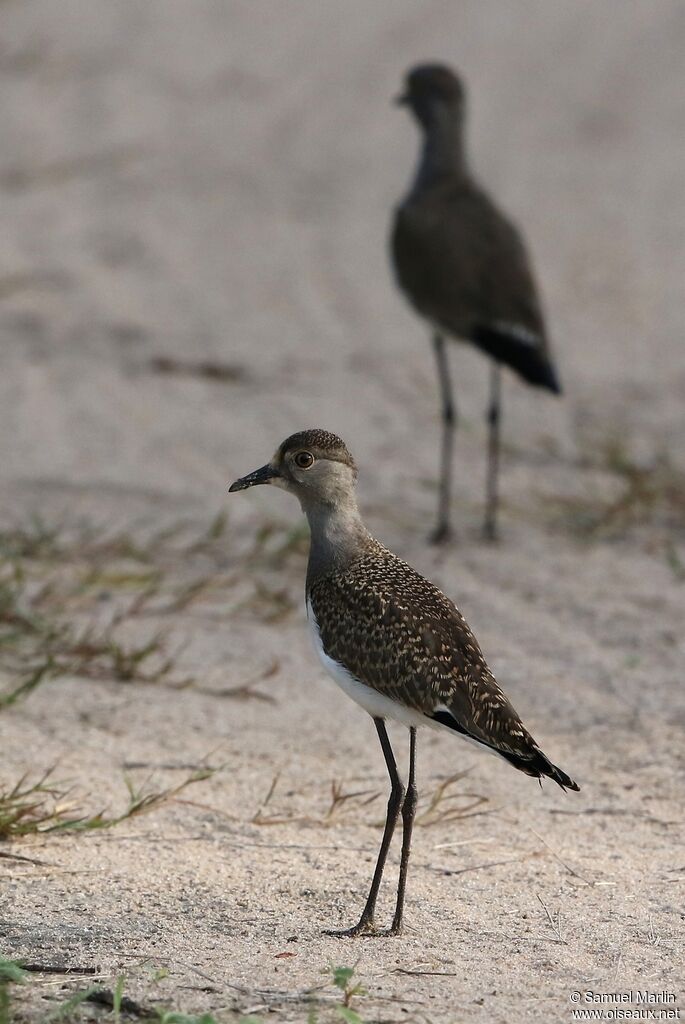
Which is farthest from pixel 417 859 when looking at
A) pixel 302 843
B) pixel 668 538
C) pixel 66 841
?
pixel 668 538

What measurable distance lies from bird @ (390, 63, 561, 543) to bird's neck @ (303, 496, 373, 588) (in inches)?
113

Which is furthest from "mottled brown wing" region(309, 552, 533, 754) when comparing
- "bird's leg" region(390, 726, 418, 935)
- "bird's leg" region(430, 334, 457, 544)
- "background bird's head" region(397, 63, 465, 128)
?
"background bird's head" region(397, 63, 465, 128)

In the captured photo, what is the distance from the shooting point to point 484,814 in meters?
4.91

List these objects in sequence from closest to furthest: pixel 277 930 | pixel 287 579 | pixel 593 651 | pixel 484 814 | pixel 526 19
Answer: pixel 277 930 < pixel 484 814 < pixel 593 651 < pixel 287 579 < pixel 526 19

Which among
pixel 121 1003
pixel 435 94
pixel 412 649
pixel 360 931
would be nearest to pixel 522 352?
pixel 435 94

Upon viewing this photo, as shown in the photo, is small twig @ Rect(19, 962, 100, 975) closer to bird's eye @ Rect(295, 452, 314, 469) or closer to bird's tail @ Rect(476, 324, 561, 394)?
bird's eye @ Rect(295, 452, 314, 469)

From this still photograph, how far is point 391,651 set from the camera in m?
4.22

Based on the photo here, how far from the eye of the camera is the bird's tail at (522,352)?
24.7 ft

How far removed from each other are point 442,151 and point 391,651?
4810 mm

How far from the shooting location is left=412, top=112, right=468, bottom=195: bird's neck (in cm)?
846

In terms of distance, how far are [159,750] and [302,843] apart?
842 mm

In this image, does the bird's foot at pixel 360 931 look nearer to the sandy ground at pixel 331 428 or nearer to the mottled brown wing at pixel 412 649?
the sandy ground at pixel 331 428

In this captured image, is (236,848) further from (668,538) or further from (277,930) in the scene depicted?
(668,538)

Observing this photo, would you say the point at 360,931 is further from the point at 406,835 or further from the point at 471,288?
the point at 471,288
